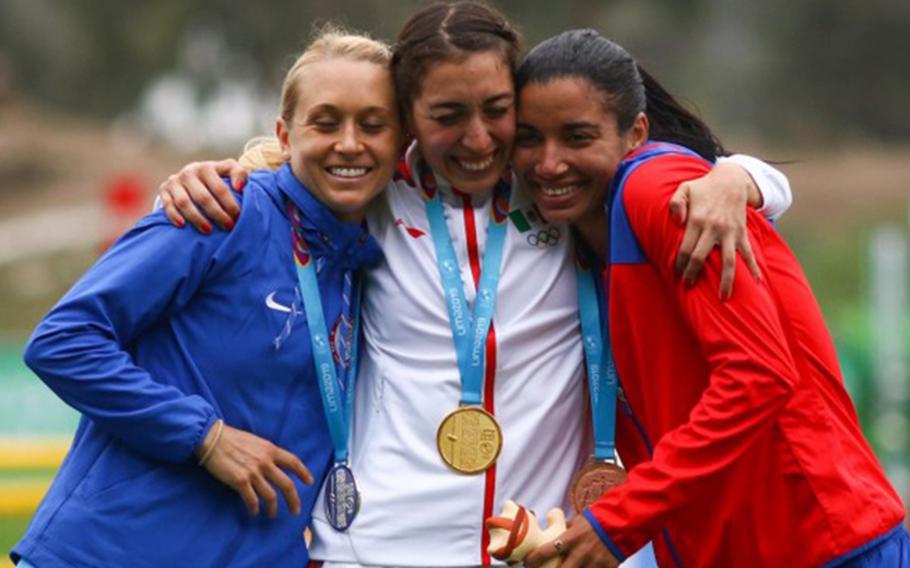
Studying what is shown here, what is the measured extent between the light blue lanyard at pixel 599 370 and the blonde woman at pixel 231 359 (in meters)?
0.54

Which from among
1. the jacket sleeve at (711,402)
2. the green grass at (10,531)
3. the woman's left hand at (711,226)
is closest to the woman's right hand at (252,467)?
the jacket sleeve at (711,402)

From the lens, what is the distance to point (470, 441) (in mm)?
3939

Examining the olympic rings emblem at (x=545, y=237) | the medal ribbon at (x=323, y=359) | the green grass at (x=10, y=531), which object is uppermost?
the olympic rings emblem at (x=545, y=237)

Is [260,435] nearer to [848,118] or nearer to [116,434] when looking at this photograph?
[116,434]

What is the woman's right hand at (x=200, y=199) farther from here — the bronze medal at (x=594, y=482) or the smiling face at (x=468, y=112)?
the bronze medal at (x=594, y=482)

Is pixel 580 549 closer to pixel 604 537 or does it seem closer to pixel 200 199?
pixel 604 537

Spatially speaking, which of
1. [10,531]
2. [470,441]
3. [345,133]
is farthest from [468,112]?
[10,531]

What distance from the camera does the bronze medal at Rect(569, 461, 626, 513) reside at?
3.99 m

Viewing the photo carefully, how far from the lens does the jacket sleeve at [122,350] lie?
3785 millimetres

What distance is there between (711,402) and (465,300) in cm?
72

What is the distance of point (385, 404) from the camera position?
4.08m

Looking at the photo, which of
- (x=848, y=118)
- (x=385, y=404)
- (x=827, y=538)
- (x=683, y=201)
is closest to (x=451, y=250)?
(x=385, y=404)

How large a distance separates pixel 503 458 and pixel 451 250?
20.3 inches

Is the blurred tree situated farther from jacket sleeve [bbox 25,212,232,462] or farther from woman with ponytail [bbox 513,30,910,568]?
jacket sleeve [bbox 25,212,232,462]
